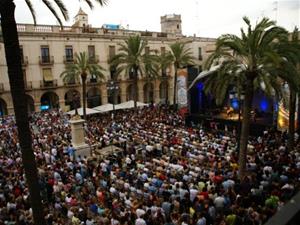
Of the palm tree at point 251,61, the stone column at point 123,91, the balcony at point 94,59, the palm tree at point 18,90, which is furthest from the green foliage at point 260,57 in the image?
the stone column at point 123,91

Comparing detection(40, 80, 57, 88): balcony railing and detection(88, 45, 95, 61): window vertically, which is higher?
detection(88, 45, 95, 61): window

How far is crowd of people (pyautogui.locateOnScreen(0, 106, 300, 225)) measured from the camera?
35.3 feet

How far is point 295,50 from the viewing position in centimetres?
1459

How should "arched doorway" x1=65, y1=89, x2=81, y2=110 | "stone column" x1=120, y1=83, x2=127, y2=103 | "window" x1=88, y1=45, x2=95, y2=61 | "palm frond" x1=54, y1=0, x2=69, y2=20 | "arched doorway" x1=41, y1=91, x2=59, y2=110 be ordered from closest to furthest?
1. "palm frond" x1=54, y1=0, x2=69, y2=20
2. "arched doorway" x1=41, y1=91, x2=59, y2=110
3. "arched doorway" x1=65, y1=89, x2=81, y2=110
4. "window" x1=88, y1=45, x2=95, y2=61
5. "stone column" x1=120, y1=83, x2=127, y2=103

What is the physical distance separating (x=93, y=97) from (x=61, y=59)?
25.6ft

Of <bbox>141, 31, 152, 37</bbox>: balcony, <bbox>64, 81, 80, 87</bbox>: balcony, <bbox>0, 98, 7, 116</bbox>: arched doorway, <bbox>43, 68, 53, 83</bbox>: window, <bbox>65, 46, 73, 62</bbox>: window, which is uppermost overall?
<bbox>141, 31, 152, 37</bbox>: balcony

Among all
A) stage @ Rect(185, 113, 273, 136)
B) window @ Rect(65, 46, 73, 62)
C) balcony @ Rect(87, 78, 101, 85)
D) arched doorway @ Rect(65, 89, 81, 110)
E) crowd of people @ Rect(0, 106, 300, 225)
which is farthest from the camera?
balcony @ Rect(87, 78, 101, 85)

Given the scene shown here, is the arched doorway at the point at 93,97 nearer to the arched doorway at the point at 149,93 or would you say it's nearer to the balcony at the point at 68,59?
the balcony at the point at 68,59

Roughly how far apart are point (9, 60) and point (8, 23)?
86 cm

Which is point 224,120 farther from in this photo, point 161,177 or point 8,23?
point 8,23

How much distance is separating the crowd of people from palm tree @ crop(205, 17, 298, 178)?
226 cm

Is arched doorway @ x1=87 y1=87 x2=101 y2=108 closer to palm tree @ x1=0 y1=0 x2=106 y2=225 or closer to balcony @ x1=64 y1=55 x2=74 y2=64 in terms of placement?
balcony @ x1=64 y1=55 x2=74 y2=64

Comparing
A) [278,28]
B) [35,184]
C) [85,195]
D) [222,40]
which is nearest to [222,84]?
[222,40]

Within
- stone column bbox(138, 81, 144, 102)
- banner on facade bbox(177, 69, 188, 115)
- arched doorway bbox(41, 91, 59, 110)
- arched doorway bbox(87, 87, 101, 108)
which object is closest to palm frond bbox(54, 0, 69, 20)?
banner on facade bbox(177, 69, 188, 115)
